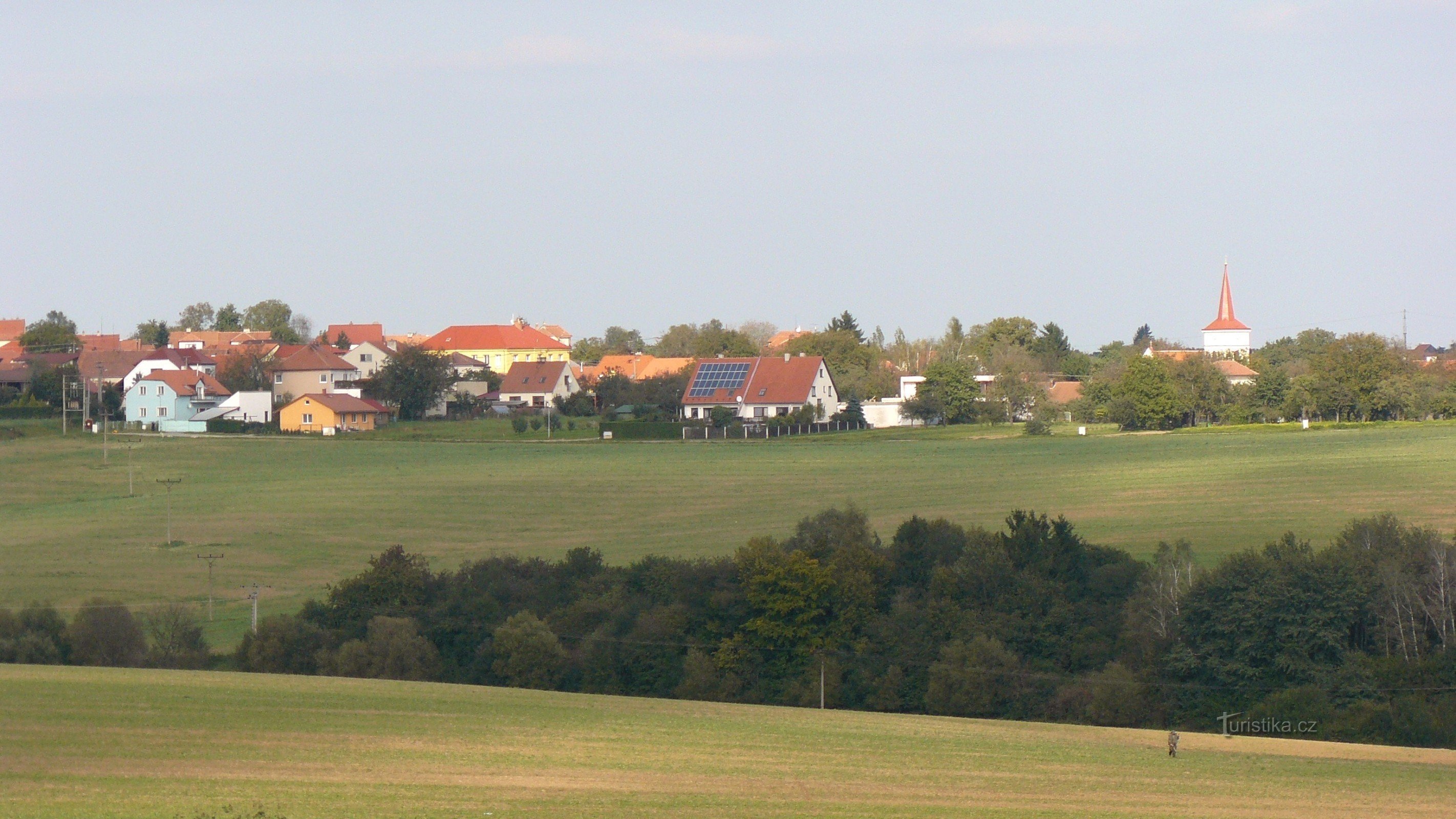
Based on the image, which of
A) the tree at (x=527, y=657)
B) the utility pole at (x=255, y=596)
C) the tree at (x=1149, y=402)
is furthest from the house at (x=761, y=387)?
the tree at (x=527, y=657)

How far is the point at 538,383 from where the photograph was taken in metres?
111

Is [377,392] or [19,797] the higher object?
[377,392]

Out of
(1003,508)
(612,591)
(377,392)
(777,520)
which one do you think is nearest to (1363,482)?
(1003,508)

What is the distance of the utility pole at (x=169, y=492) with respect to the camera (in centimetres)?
4806

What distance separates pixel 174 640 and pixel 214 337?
142911 mm

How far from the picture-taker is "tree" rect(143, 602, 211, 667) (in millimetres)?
33531

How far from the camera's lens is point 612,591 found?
127 ft

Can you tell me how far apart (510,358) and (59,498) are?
10052cm

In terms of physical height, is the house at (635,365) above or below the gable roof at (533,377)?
above

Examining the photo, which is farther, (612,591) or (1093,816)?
(612,591)

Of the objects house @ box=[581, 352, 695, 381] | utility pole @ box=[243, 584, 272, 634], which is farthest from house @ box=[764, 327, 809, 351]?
utility pole @ box=[243, 584, 272, 634]

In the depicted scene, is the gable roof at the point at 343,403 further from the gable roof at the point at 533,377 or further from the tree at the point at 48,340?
the tree at the point at 48,340

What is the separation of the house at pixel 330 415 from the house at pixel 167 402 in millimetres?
5302

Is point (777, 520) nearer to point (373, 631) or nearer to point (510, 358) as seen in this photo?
point (373, 631)
